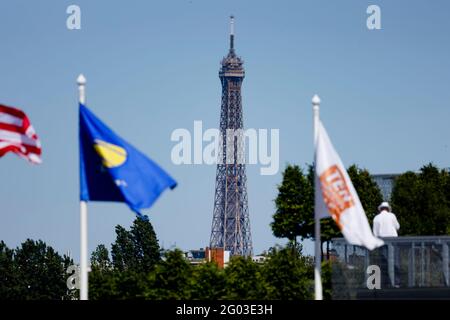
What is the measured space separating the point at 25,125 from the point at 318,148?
7.36m

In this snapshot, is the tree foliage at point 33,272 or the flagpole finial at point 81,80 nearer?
the flagpole finial at point 81,80

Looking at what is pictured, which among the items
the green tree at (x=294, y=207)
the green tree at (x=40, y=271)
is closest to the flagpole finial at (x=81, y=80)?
the green tree at (x=294, y=207)

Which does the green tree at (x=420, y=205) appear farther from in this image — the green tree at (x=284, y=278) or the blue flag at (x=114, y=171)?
the blue flag at (x=114, y=171)

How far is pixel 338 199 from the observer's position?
34.6 m

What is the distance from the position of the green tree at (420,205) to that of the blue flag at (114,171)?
155 feet

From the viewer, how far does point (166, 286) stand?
54.8m

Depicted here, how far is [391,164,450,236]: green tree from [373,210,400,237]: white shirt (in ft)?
116

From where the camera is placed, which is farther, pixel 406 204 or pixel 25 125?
pixel 406 204

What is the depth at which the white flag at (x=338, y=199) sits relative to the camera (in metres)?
34.4

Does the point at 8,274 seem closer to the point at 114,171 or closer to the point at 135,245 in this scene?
the point at 135,245

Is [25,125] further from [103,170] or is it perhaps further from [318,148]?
[318,148]
